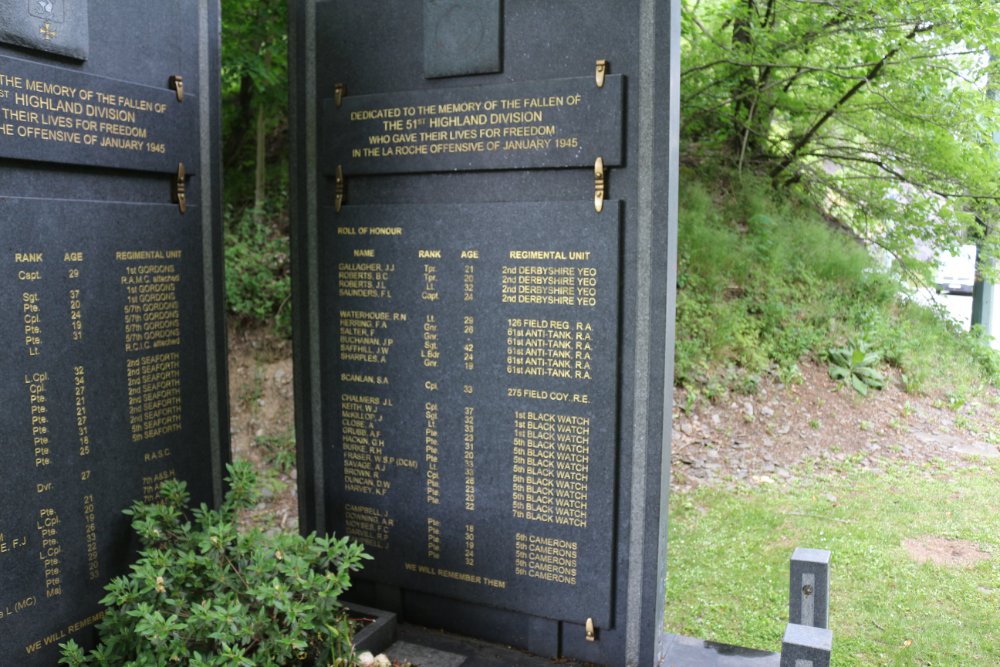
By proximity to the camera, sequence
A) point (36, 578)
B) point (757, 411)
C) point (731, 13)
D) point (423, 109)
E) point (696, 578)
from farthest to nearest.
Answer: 1. point (731, 13)
2. point (757, 411)
3. point (696, 578)
4. point (423, 109)
5. point (36, 578)

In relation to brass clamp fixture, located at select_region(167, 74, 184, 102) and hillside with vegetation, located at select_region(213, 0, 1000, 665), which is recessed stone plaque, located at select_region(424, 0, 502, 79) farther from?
hillside with vegetation, located at select_region(213, 0, 1000, 665)

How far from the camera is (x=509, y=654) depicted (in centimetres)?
406

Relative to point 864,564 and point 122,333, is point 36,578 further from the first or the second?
point 864,564

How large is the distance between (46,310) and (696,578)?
4345mm

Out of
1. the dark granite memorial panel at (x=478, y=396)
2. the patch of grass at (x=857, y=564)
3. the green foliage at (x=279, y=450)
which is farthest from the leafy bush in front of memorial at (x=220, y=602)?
the green foliage at (x=279, y=450)

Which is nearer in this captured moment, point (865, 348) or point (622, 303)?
point (622, 303)

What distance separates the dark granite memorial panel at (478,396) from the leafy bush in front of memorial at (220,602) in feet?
2.09

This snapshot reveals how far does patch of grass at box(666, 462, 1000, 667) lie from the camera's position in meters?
4.99

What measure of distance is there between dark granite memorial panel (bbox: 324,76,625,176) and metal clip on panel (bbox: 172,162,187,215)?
702 millimetres

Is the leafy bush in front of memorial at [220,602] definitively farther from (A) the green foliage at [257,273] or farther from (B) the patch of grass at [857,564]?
(A) the green foliage at [257,273]

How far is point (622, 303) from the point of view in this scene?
3734 millimetres

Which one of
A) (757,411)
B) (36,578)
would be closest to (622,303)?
(36,578)

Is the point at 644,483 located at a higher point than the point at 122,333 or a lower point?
lower

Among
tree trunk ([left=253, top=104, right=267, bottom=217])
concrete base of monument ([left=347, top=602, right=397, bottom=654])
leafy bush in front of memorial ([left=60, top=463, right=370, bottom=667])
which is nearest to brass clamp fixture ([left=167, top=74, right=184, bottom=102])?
leafy bush in front of memorial ([left=60, top=463, right=370, bottom=667])
